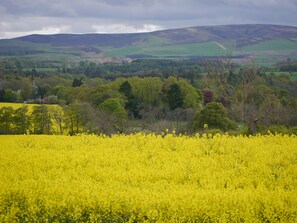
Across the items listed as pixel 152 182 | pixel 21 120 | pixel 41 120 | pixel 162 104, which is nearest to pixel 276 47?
pixel 162 104

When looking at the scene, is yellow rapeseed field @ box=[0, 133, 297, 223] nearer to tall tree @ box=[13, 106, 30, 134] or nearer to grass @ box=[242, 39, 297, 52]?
tall tree @ box=[13, 106, 30, 134]

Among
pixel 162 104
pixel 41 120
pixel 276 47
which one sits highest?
pixel 276 47

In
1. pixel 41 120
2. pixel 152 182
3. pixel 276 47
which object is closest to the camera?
pixel 152 182

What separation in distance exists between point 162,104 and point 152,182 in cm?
5758

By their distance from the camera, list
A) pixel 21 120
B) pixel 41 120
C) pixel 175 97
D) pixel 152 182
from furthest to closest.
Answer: pixel 175 97 → pixel 41 120 → pixel 21 120 → pixel 152 182

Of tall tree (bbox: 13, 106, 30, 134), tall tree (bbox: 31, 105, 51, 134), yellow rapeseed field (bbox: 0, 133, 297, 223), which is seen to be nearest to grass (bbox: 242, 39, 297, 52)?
tall tree (bbox: 31, 105, 51, 134)

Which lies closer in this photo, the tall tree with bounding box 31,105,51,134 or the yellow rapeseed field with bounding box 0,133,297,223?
the yellow rapeseed field with bounding box 0,133,297,223

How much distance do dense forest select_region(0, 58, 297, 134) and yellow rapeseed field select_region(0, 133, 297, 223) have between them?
8.06 metres

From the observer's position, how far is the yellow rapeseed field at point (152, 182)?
941 centimetres

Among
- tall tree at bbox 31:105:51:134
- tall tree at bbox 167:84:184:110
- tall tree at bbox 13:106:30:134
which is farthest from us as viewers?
tall tree at bbox 167:84:184:110

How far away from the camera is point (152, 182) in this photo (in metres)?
11.4

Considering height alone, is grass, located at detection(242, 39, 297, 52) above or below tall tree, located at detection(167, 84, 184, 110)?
above

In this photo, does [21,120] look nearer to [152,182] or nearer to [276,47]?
[152,182]

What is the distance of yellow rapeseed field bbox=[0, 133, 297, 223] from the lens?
30.9 ft
